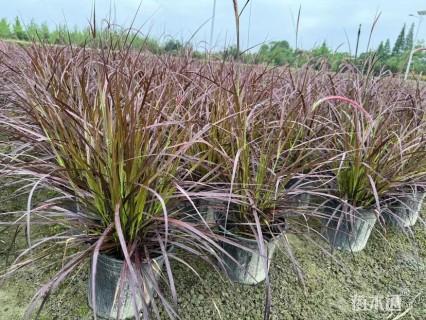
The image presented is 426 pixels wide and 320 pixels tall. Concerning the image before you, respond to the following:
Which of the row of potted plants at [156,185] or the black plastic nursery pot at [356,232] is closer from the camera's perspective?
the row of potted plants at [156,185]

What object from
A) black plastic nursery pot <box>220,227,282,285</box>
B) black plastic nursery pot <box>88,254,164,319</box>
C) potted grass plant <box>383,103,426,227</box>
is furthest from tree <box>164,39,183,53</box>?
black plastic nursery pot <box>88,254,164,319</box>

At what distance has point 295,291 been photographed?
4.06ft

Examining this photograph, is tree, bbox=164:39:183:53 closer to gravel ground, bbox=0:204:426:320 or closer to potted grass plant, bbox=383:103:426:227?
potted grass plant, bbox=383:103:426:227

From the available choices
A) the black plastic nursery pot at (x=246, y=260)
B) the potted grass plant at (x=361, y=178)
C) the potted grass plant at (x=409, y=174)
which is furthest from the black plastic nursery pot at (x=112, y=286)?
the potted grass plant at (x=409, y=174)

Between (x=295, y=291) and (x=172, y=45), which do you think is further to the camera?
(x=172, y=45)

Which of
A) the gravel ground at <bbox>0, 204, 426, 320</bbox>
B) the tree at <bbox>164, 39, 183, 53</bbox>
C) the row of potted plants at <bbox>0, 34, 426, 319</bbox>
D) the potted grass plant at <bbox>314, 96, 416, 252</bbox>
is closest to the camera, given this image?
the row of potted plants at <bbox>0, 34, 426, 319</bbox>

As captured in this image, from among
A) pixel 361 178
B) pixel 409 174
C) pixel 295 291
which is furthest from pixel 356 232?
pixel 295 291

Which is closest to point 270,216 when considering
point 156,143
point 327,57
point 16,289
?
point 156,143

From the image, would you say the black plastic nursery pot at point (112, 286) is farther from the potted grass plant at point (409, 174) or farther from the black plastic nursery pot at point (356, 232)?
the potted grass plant at point (409, 174)

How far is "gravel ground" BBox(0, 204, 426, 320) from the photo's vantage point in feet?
3.49

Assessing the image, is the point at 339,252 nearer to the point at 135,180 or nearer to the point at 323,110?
the point at 323,110

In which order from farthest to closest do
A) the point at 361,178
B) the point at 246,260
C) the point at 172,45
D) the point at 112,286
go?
the point at 172,45, the point at 361,178, the point at 246,260, the point at 112,286

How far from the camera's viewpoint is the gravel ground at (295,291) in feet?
3.49

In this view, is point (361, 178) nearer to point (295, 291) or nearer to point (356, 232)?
point (356, 232)
